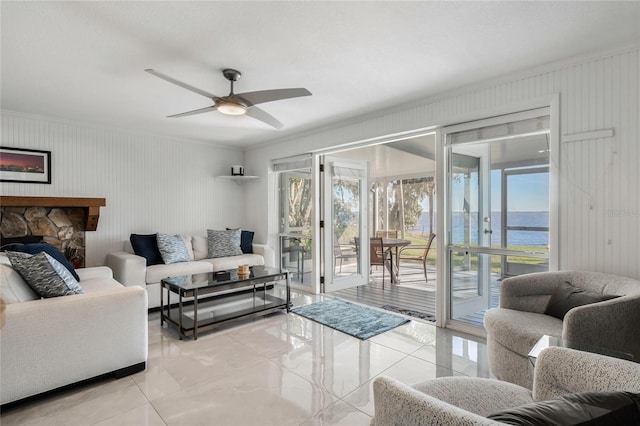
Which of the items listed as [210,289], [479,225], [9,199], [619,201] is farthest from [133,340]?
[619,201]

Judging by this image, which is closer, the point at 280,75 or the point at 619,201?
the point at 619,201

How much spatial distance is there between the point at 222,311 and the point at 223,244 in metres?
1.51

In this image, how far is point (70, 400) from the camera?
215cm

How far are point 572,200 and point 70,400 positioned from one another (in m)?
3.89

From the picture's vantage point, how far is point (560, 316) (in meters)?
2.34

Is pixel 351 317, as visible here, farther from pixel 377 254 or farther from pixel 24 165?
pixel 24 165

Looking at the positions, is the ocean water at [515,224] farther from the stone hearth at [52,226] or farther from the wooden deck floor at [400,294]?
the stone hearth at [52,226]

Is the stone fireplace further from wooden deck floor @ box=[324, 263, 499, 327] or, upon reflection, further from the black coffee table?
wooden deck floor @ box=[324, 263, 499, 327]

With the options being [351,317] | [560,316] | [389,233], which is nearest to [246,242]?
[351,317]

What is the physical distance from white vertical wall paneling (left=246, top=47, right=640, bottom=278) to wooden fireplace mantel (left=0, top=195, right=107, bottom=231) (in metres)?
4.76

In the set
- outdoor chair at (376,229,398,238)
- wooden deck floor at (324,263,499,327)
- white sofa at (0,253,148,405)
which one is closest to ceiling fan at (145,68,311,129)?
white sofa at (0,253,148,405)

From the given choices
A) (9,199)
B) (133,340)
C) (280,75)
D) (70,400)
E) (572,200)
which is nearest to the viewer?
(70,400)

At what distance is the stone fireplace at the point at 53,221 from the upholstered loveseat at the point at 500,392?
448 centimetres

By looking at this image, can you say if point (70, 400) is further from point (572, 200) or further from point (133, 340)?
point (572, 200)
